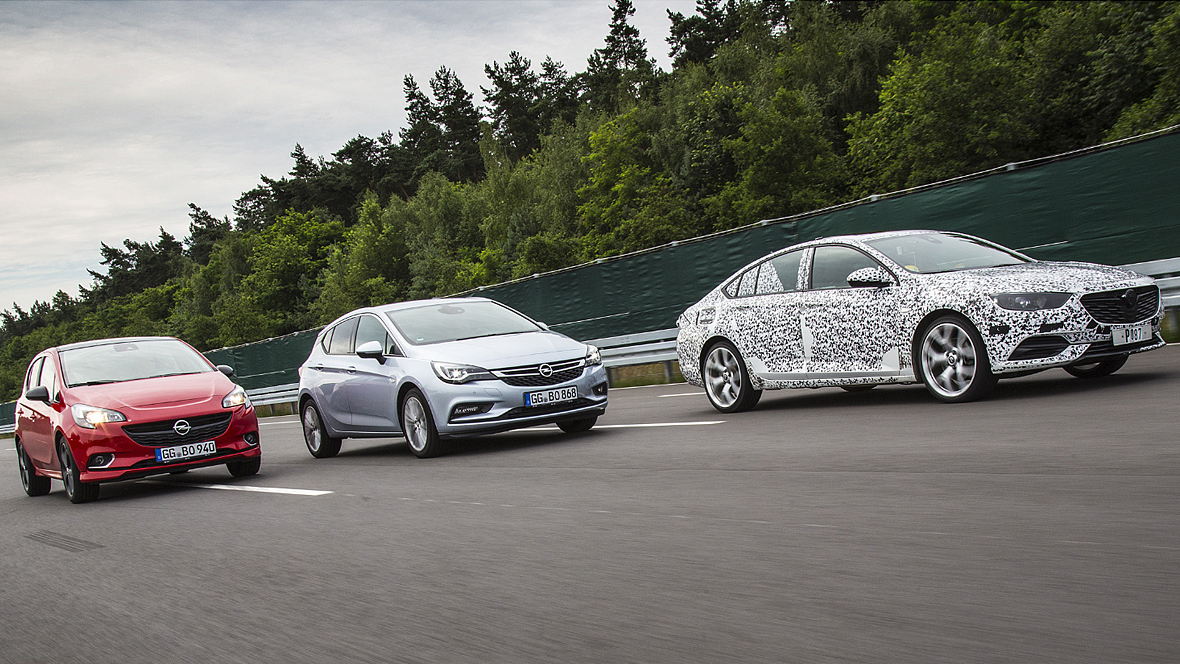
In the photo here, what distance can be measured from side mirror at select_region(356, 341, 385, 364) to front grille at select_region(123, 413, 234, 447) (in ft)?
5.65

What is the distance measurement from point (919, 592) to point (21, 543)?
704 cm

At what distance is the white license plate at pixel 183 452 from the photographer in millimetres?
10492

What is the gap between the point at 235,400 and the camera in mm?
11133

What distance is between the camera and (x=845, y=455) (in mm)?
7637

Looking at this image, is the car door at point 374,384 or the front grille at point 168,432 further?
the car door at point 374,384

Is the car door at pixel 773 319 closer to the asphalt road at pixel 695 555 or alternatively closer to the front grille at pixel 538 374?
the asphalt road at pixel 695 555

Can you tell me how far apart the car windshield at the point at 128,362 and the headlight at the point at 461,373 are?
2.88 meters

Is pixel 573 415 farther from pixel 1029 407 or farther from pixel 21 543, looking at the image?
pixel 21 543

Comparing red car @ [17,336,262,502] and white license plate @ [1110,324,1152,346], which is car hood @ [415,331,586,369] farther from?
white license plate @ [1110,324,1152,346]

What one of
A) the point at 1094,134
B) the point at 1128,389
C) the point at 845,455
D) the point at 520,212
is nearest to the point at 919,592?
the point at 845,455

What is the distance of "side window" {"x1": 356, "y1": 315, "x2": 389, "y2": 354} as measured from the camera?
11984 mm

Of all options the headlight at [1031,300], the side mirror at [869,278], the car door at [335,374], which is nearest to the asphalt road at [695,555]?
the headlight at [1031,300]

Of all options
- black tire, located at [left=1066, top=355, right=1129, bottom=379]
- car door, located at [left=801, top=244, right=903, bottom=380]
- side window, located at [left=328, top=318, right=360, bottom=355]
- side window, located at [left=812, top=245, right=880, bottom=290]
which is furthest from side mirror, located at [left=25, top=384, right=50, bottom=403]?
black tire, located at [left=1066, top=355, right=1129, bottom=379]

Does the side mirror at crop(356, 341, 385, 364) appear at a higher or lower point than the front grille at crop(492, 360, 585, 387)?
→ higher
